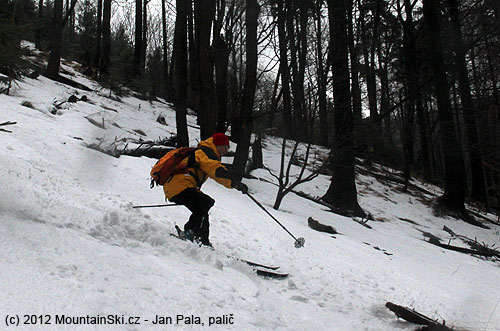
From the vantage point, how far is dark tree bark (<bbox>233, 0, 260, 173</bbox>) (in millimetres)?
9133

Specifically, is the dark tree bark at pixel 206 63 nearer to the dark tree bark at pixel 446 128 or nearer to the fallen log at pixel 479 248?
the fallen log at pixel 479 248

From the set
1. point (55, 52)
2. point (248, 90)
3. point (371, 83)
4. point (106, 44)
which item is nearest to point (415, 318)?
point (248, 90)

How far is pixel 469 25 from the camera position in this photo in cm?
1279

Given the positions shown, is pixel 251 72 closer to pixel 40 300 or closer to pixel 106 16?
pixel 40 300

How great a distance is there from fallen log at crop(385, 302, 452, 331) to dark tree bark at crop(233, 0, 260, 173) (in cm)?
614

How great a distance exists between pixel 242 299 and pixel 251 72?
7114mm

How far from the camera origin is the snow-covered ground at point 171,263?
2.41 meters

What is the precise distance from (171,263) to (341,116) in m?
7.20

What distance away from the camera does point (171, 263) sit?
3377 mm

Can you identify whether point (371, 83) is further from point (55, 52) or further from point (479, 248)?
point (55, 52)

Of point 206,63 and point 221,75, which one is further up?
point 221,75

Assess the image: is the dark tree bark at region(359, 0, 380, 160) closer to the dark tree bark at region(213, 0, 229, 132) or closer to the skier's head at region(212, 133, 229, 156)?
the dark tree bark at region(213, 0, 229, 132)

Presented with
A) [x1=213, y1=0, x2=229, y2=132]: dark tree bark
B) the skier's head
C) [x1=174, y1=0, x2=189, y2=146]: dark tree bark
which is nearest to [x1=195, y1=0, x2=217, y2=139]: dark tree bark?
[x1=174, y1=0, x2=189, y2=146]: dark tree bark

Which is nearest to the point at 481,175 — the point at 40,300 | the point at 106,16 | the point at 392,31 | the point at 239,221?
the point at 392,31
